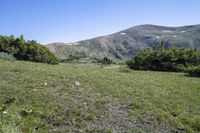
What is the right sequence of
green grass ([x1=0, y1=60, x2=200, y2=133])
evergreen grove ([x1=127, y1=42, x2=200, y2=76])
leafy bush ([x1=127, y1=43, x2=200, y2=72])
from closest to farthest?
green grass ([x1=0, y1=60, x2=200, y2=133]) < evergreen grove ([x1=127, y1=42, x2=200, y2=76]) < leafy bush ([x1=127, y1=43, x2=200, y2=72])

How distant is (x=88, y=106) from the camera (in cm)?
959

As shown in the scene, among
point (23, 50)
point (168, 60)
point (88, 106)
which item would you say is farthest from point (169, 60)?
point (88, 106)

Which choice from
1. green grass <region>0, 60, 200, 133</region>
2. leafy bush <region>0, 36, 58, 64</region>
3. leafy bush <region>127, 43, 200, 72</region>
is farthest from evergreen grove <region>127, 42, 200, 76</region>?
green grass <region>0, 60, 200, 133</region>

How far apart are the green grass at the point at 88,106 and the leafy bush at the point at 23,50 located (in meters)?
16.2

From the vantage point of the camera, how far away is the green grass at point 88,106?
7.95 meters

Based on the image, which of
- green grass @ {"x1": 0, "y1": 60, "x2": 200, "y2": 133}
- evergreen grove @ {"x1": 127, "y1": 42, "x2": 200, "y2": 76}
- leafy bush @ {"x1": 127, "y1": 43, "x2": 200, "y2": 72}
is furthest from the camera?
leafy bush @ {"x1": 127, "y1": 43, "x2": 200, "y2": 72}

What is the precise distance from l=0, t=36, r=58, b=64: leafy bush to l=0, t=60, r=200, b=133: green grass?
16200 mm

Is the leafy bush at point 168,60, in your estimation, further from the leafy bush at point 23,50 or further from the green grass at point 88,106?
the green grass at point 88,106

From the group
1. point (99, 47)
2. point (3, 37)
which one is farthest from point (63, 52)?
point (3, 37)

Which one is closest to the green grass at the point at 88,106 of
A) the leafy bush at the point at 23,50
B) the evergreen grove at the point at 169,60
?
the evergreen grove at the point at 169,60

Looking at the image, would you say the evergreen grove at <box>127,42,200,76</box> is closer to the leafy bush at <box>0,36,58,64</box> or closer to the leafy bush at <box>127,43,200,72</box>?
the leafy bush at <box>127,43,200,72</box>

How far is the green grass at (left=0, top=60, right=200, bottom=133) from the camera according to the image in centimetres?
795

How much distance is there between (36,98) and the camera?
9.65 metres

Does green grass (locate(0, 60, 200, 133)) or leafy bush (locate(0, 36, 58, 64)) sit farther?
leafy bush (locate(0, 36, 58, 64))
